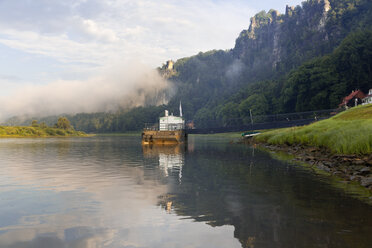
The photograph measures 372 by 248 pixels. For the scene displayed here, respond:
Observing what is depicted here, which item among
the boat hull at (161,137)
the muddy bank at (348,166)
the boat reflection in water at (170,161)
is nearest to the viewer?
the muddy bank at (348,166)

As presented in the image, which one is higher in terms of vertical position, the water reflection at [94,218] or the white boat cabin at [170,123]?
the white boat cabin at [170,123]

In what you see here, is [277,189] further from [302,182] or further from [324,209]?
[324,209]

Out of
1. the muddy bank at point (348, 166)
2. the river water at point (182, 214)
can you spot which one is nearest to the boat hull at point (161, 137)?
the muddy bank at point (348, 166)

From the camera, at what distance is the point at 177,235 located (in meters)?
8.70

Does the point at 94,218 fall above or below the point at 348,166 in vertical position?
below

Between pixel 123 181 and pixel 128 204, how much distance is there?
6.22 metres

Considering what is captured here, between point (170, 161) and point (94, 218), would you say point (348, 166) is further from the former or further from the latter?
point (94, 218)

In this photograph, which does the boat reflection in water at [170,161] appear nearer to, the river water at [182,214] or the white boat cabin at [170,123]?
the river water at [182,214]

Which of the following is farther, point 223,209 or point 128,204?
point 128,204

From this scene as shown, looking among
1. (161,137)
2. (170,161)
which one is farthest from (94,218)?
(161,137)

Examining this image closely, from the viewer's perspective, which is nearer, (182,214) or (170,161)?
(182,214)

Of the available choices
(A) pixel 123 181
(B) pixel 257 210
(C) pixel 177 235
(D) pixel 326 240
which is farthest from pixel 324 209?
(A) pixel 123 181

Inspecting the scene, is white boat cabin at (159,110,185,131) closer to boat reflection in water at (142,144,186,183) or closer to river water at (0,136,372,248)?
boat reflection in water at (142,144,186,183)

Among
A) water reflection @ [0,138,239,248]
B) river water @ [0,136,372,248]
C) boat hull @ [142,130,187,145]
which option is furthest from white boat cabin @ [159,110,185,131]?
water reflection @ [0,138,239,248]
